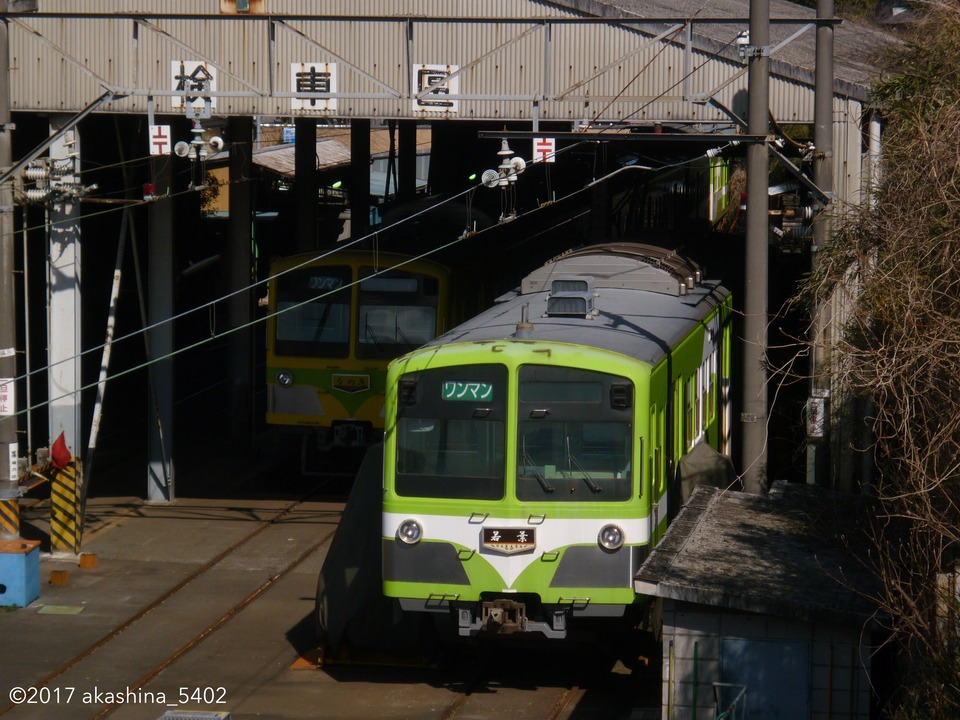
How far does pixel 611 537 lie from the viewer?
344 inches

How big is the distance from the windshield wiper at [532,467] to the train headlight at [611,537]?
448mm

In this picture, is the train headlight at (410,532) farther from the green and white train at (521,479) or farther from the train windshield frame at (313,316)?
the train windshield frame at (313,316)

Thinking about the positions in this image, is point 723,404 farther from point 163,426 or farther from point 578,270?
point 163,426

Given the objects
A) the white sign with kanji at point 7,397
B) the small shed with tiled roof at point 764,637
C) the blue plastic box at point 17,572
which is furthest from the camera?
the white sign with kanji at point 7,397

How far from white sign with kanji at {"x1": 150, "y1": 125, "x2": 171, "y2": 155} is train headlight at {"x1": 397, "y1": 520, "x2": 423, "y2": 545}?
18.3ft

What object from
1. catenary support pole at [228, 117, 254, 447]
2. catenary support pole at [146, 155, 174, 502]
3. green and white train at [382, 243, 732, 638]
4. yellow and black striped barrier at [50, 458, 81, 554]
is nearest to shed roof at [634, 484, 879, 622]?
green and white train at [382, 243, 732, 638]

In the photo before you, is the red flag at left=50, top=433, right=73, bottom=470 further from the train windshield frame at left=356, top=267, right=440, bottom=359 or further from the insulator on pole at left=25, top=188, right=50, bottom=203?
the train windshield frame at left=356, top=267, right=440, bottom=359

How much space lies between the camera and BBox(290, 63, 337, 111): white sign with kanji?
13.1 metres

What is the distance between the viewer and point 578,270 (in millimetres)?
12555

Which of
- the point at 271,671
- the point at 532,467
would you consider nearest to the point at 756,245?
the point at 532,467

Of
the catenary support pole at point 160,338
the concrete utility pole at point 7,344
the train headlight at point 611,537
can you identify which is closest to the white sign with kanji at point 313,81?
the catenary support pole at point 160,338

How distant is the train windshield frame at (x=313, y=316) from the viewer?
51.1 ft

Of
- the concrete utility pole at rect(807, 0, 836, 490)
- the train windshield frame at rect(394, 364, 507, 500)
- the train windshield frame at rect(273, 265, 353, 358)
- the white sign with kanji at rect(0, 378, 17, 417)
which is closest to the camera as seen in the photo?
the train windshield frame at rect(394, 364, 507, 500)

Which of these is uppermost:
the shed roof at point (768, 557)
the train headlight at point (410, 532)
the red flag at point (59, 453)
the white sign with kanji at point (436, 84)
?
the white sign with kanji at point (436, 84)
